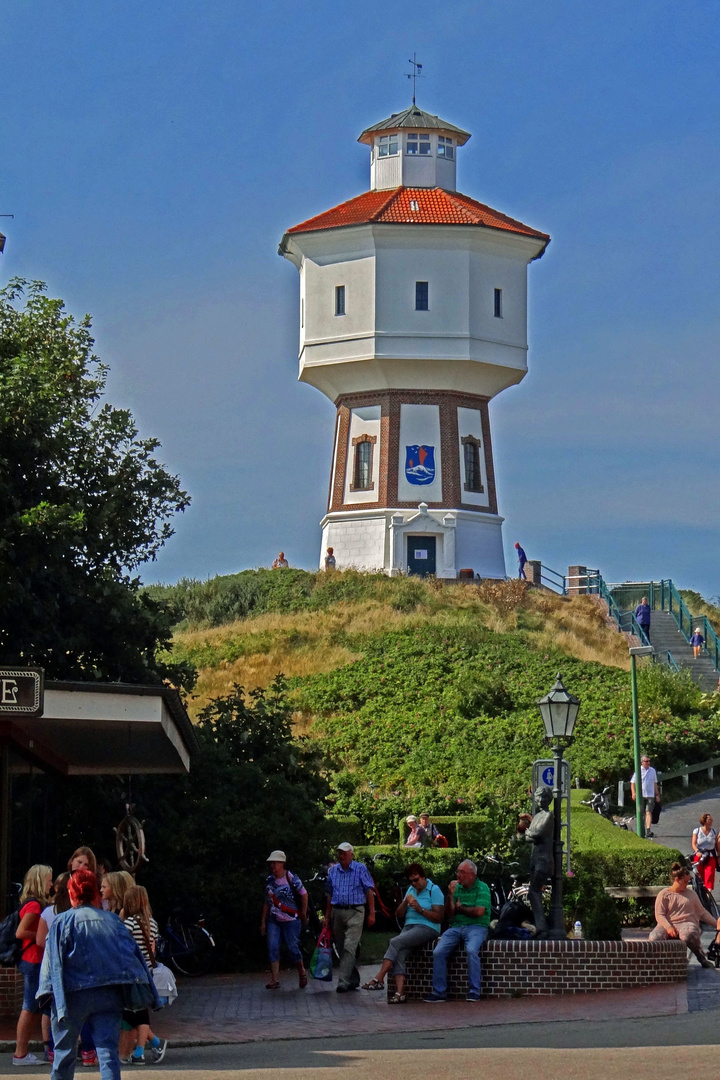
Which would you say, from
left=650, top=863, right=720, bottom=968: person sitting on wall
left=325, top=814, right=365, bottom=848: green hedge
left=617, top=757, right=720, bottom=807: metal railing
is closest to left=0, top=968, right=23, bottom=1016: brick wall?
left=650, top=863, right=720, bottom=968: person sitting on wall

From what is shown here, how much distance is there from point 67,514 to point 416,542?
3860cm

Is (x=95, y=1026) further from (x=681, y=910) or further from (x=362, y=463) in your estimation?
(x=362, y=463)

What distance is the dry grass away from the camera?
152 feet

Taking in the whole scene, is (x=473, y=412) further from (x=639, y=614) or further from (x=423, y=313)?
(x=639, y=614)

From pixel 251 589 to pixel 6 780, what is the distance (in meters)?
42.5

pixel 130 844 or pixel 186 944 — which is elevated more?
pixel 130 844

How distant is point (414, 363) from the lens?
57.3m

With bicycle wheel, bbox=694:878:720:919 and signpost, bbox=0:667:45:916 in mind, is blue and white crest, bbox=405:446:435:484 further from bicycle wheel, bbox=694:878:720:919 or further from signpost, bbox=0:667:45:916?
signpost, bbox=0:667:45:916

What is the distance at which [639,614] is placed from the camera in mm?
50969

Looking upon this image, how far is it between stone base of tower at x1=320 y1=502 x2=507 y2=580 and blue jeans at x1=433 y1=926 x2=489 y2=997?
135 feet

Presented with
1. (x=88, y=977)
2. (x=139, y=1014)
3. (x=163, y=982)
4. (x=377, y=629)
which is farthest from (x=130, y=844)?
(x=377, y=629)

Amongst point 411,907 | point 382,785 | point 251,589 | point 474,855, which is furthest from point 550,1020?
point 251,589

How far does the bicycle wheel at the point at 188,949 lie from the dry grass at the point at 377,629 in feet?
80.9

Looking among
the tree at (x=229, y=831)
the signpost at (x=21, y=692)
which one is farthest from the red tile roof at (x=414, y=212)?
the signpost at (x=21, y=692)
